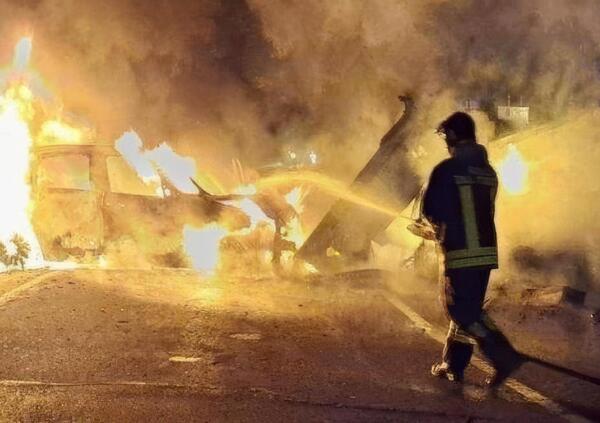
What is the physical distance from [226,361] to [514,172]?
5.50 m

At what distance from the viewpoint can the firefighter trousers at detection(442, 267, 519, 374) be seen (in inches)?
187

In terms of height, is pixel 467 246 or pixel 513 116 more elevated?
pixel 513 116

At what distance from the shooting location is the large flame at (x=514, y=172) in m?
9.02

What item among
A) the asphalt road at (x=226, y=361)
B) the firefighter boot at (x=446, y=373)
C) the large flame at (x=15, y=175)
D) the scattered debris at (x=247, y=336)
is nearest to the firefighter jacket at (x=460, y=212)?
the firefighter boot at (x=446, y=373)

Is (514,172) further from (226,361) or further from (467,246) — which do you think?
(226,361)

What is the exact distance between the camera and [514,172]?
9133 mm

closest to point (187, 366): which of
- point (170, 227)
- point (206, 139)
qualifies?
point (170, 227)

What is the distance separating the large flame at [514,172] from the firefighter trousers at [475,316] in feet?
15.2

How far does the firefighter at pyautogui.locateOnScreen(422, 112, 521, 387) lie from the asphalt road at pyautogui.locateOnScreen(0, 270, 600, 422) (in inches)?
13.3

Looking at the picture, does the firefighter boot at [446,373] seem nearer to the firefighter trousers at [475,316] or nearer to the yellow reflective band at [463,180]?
the firefighter trousers at [475,316]

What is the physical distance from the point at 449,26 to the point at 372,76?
163cm

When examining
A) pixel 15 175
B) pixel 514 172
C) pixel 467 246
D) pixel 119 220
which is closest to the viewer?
pixel 467 246

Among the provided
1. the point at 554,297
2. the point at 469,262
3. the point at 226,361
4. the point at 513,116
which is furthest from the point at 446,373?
the point at 513,116

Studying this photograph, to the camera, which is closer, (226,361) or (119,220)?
(226,361)
